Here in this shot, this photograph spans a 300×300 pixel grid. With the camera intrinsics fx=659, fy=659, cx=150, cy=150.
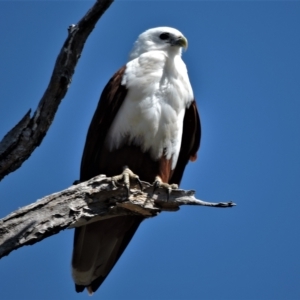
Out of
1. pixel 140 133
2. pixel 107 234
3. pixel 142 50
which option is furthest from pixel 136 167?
pixel 142 50

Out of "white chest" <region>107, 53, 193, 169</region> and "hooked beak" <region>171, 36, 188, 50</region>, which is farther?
"hooked beak" <region>171, 36, 188, 50</region>

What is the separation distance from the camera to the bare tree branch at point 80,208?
15.6 ft

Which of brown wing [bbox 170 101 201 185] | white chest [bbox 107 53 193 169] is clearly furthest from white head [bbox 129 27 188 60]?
brown wing [bbox 170 101 201 185]

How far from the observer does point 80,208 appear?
16.8 feet

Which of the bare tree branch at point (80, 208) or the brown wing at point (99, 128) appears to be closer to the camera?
the bare tree branch at point (80, 208)

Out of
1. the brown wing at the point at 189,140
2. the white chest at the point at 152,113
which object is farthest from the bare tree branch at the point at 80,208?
the brown wing at the point at 189,140

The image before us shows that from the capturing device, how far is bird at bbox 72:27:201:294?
6.26m

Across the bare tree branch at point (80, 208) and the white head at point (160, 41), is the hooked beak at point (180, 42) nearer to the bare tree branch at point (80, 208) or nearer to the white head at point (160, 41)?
the white head at point (160, 41)

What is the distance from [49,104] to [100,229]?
2.16 meters

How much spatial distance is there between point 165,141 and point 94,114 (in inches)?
30.0

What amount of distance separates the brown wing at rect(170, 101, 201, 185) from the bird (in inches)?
0.4

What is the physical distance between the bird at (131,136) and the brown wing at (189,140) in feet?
0.03

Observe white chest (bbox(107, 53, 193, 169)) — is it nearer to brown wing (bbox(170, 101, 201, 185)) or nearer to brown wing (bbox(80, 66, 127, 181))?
brown wing (bbox(80, 66, 127, 181))

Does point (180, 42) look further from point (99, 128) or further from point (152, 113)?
point (99, 128)
